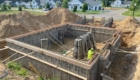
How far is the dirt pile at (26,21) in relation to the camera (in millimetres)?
15069

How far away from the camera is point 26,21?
61.8 ft

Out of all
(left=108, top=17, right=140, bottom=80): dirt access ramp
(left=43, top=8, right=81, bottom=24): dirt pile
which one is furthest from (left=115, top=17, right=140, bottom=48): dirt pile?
(left=43, top=8, right=81, bottom=24): dirt pile

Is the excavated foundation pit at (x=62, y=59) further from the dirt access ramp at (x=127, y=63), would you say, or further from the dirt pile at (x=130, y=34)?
the dirt pile at (x=130, y=34)

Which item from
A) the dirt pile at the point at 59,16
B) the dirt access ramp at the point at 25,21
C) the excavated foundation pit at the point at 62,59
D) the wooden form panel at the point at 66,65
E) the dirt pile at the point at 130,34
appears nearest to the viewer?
the wooden form panel at the point at 66,65

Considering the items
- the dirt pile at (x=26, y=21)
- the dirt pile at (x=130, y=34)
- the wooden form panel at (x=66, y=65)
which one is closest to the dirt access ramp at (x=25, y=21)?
the dirt pile at (x=26, y=21)

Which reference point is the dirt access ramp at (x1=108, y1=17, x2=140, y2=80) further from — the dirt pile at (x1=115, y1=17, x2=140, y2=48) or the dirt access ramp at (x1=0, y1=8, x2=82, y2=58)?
the dirt access ramp at (x1=0, y1=8, x2=82, y2=58)

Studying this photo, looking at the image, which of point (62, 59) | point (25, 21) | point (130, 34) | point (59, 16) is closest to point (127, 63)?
point (62, 59)

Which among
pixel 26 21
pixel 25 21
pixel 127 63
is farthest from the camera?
pixel 26 21

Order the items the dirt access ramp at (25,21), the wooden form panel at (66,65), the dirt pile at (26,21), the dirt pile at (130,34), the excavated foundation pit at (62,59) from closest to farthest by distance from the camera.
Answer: the wooden form panel at (66,65) → the excavated foundation pit at (62,59) → the dirt pile at (130,34) → the dirt access ramp at (25,21) → the dirt pile at (26,21)

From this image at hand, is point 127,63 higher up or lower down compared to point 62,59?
lower down

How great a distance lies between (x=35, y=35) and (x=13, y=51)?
3051mm

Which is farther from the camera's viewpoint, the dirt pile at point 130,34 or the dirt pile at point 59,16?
the dirt pile at point 59,16

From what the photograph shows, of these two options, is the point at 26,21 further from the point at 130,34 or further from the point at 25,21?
the point at 130,34

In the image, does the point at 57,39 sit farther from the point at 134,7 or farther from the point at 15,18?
the point at 134,7
